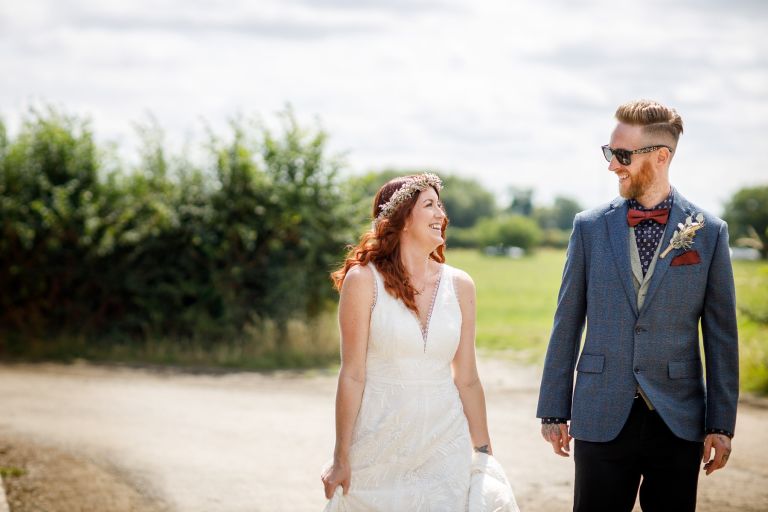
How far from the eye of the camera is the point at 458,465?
Result: 431 cm

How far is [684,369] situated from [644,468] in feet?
1.59

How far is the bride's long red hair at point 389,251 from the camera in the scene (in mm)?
4461

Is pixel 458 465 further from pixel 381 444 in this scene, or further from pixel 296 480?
pixel 296 480

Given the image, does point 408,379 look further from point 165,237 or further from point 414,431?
point 165,237

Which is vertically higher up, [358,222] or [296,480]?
[358,222]

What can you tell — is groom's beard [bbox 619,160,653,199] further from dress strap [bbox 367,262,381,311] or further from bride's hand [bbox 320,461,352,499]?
bride's hand [bbox 320,461,352,499]

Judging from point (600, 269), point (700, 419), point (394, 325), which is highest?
point (600, 269)

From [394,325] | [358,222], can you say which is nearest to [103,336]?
[358,222]

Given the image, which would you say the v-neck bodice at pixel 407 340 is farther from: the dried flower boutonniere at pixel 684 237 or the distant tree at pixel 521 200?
the distant tree at pixel 521 200

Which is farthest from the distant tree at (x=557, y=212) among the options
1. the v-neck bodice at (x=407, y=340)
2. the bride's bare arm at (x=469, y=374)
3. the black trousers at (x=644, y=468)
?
the black trousers at (x=644, y=468)

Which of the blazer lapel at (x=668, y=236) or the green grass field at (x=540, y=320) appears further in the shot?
the green grass field at (x=540, y=320)

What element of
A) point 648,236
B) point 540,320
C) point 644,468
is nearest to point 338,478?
point 644,468

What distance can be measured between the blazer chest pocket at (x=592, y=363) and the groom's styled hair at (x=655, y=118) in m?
1.04

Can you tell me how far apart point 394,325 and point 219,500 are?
3.20 metres
